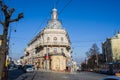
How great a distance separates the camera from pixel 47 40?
90.4 m

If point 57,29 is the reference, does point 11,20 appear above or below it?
below

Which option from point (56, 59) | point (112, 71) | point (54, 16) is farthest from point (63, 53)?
point (112, 71)

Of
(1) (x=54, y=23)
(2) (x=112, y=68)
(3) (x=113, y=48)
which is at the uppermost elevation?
(1) (x=54, y=23)

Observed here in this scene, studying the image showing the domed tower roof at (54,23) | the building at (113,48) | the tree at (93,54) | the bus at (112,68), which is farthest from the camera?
the tree at (93,54)

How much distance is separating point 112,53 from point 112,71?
35.0 meters

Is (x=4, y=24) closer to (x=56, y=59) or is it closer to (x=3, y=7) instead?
(x=3, y=7)

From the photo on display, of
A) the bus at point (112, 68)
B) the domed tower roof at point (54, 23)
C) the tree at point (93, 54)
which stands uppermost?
the domed tower roof at point (54, 23)

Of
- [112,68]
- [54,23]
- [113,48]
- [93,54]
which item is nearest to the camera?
[112,68]

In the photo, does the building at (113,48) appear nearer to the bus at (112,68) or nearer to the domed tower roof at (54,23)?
the domed tower roof at (54,23)

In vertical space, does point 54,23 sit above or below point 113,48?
above

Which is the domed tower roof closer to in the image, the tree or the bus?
the tree

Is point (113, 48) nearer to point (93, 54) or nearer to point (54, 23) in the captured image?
point (93, 54)

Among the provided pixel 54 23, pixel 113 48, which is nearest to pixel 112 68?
pixel 113 48

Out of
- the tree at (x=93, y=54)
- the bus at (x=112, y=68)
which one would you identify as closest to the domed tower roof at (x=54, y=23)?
the tree at (x=93, y=54)
